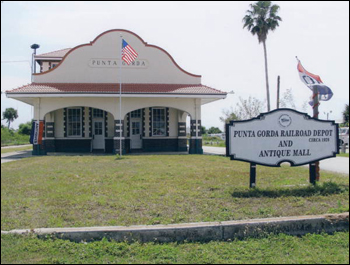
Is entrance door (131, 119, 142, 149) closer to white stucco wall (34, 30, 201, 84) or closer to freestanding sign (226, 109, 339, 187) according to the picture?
white stucco wall (34, 30, 201, 84)

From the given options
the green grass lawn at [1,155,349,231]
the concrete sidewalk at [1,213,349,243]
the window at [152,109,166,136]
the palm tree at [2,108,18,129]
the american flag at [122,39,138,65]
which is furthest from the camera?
the palm tree at [2,108,18,129]

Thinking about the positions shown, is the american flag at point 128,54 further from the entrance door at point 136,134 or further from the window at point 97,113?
the window at point 97,113

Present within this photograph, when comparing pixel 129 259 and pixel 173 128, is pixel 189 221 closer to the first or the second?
pixel 129 259

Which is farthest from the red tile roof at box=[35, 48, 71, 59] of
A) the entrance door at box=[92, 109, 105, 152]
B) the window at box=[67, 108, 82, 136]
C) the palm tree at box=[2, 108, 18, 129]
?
the palm tree at box=[2, 108, 18, 129]

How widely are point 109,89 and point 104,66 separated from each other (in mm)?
2042

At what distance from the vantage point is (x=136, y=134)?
76.0 ft

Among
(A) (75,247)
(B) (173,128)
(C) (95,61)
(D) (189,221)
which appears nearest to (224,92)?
(B) (173,128)

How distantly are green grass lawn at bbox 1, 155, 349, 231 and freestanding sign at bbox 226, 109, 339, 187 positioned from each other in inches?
28.2

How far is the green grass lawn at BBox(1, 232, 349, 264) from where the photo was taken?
185 inches

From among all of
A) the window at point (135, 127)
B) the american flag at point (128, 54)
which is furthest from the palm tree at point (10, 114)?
the american flag at point (128, 54)

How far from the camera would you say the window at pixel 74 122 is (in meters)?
22.6

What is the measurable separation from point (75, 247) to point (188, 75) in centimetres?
1802

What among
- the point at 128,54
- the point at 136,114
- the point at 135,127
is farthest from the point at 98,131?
the point at 128,54

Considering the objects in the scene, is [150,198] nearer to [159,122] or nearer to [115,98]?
[115,98]
